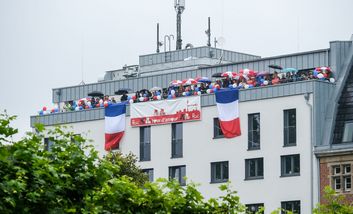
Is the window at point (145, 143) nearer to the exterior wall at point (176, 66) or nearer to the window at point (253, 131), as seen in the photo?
the exterior wall at point (176, 66)

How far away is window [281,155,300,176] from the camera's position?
113125 millimetres

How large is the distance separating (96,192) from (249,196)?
57.4m

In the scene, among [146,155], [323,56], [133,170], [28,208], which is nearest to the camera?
[28,208]

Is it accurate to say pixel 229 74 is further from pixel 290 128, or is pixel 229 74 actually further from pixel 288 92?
pixel 290 128

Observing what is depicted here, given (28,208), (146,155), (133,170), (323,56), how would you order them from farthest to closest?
1. (146,155)
2. (323,56)
3. (133,170)
4. (28,208)

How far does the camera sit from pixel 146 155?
123500 millimetres

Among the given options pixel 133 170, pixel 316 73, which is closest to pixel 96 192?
pixel 133 170

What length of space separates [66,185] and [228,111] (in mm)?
61527

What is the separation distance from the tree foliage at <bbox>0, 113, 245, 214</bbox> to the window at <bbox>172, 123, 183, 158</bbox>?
5886cm

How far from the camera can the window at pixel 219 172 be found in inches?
4638

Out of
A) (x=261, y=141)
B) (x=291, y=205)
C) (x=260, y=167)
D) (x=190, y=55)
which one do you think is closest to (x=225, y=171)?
(x=260, y=167)

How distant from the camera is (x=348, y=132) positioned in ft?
367

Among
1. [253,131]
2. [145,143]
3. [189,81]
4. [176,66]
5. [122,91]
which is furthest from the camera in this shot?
[176,66]

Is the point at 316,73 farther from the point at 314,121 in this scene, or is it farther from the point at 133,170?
the point at 133,170
